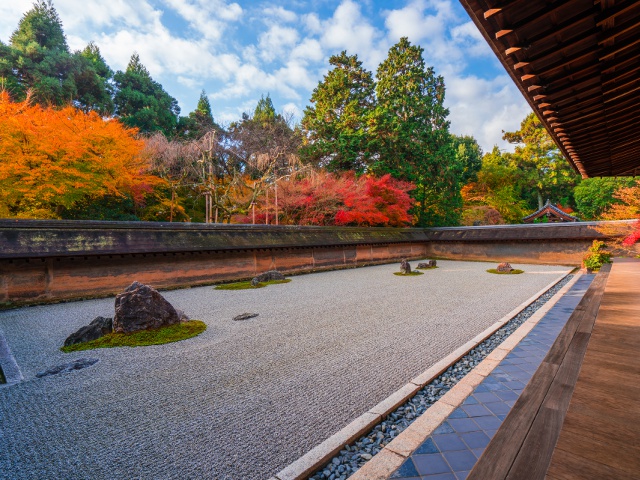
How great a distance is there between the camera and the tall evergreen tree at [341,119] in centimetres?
1998

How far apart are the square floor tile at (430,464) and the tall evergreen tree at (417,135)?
734 inches

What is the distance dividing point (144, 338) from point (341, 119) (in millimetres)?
20061

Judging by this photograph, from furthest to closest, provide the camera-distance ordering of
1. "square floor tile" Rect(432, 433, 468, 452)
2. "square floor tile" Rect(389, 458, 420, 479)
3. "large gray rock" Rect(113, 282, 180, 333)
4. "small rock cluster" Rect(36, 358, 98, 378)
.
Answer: "large gray rock" Rect(113, 282, 180, 333), "small rock cluster" Rect(36, 358, 98, 378), "square floor tile" Rect(432, 433, 468, 452), "square floor tile" Rect(389, 458, 420, 479)

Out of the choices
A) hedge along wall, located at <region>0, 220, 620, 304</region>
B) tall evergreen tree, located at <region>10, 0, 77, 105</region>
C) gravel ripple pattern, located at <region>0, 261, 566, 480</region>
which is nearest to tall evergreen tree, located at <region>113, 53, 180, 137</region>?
tall evergreen tree, located at <region>10, 0, 77, 105</region>

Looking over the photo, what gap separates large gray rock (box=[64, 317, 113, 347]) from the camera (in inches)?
166

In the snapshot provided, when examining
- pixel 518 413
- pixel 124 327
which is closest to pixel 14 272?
pixel 124 327

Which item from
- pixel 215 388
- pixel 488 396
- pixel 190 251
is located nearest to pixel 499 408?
pixel 488 396

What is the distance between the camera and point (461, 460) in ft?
6.28

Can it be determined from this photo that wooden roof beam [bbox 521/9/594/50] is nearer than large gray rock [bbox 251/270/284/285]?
Yes

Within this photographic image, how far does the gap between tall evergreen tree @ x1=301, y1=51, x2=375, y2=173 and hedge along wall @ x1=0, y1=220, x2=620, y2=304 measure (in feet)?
22.1

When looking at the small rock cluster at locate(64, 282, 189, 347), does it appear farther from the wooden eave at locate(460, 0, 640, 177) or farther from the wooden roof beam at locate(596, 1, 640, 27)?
the wooden roof beam at locate(596, 1, 640, 27)

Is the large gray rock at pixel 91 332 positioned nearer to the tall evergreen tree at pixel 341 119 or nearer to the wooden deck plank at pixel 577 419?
the wooden deck plank at pixel 577 419

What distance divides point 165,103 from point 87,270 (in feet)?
92.9

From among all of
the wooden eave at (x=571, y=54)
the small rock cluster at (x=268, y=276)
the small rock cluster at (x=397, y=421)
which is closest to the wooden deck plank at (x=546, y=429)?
the small rock cluster at (x=397, y=421)
